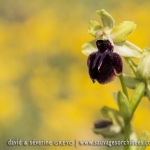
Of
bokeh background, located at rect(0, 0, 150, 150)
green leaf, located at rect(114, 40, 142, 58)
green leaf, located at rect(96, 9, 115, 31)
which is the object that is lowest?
bokeh background, located at rect(0, 0, 150, 150)

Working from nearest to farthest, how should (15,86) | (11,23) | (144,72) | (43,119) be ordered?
(144,72) → (43,119) → (15,86) → (11,23)

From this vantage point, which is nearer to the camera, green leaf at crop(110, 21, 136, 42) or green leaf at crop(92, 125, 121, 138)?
green leaf at crop(110, 21, 136, 42)

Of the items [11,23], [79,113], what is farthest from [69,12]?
[79,113]

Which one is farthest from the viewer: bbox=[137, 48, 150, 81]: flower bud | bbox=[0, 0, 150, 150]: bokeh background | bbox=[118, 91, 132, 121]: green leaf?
bbox=[0, 0, 150, 150]: bokeh background

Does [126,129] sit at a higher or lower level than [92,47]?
lower

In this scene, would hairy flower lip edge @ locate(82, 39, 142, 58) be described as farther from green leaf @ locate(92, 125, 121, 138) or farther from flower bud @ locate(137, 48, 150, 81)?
green leaf @ locate(92, 125, 121, 138)

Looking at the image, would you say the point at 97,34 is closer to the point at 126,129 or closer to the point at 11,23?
the point at 126,129

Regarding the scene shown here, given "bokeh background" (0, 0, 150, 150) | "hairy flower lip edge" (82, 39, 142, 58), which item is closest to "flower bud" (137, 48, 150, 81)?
"hairy flower lip edge" (82, 39, 142, 58)
